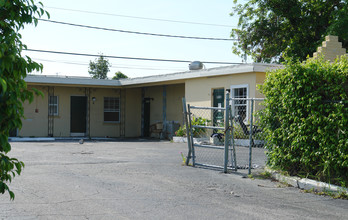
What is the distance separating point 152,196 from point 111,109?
1835 cm

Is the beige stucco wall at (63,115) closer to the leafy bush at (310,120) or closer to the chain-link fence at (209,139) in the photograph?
the chain-link fence at (209,139)

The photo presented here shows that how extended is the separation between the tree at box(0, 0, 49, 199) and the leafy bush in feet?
17.6

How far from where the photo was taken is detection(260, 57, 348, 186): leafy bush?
701 cm

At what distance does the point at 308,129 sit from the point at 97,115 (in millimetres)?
18084

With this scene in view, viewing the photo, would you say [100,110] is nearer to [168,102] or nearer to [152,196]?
[168,102]

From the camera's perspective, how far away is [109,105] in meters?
24.5

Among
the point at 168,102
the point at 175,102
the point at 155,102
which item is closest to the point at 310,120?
the point at 175,102

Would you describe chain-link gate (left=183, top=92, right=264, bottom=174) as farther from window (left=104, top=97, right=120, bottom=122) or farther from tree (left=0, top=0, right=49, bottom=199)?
window (left=104, top=97, right=120, bottom=122)

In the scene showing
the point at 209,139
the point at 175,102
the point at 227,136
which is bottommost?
the point at 209,139

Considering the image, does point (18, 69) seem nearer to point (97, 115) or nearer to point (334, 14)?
point (97, 115)

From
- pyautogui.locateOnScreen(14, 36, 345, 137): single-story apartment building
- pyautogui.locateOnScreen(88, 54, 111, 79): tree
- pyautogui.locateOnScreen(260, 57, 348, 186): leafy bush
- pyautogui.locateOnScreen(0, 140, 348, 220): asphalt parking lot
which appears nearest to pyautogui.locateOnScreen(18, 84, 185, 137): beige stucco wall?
pyautogui.locateOnScreen(14, 36, 345, 137): single-story apartment building

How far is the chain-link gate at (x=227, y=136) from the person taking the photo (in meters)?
8.98

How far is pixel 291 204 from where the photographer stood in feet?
20.8

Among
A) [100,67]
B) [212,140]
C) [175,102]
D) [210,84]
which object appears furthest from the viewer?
[100,67]
